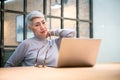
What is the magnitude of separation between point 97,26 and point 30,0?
1101mm

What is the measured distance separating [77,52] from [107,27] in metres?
1.76

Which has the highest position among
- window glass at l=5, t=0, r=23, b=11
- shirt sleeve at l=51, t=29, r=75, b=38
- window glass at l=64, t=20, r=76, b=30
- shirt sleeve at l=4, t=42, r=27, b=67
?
window glass at l=5, t=0, r=23, b=11

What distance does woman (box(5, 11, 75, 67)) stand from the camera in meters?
1.83

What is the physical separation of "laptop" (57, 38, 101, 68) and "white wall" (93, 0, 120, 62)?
154cm

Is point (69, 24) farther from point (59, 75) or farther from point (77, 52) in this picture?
point (59, 75)

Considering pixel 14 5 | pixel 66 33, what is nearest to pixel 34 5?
pixel 14 5

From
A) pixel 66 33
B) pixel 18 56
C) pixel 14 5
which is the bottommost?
pixel 18 56

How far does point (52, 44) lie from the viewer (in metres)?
1.91

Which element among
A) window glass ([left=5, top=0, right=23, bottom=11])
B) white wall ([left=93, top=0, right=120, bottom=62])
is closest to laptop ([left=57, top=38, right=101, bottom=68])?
window glass ([left=5, top=0, right=23, bottom=11])

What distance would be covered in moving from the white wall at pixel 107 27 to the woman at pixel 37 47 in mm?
1131

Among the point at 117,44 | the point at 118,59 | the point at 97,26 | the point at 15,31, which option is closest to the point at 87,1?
the point at 97,26

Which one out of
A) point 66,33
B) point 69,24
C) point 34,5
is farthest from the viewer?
point 69,24

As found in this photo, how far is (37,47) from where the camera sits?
1992mm

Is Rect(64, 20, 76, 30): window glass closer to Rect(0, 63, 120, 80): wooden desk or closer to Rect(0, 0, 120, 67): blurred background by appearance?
Rect(0, 0, 120, 67): blurred background
